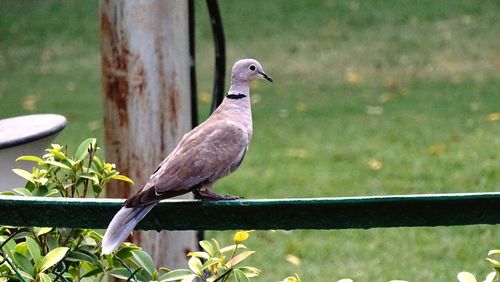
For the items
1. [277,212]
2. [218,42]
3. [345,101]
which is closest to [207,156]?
[277,212]

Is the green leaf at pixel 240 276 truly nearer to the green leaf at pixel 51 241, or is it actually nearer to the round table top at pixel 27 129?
the green leaf at pixel 51 241

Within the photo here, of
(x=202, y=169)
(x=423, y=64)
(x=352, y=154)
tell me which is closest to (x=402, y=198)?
(x=202, y=169)

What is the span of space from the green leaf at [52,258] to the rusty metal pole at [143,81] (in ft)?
5.25

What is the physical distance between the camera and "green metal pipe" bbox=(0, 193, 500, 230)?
208 cm

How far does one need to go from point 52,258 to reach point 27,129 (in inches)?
61.7

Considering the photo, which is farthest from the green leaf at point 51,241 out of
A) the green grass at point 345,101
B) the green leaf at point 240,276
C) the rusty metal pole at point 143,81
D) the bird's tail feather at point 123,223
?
the green grass at point 345,101

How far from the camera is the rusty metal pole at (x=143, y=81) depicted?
13.1ft

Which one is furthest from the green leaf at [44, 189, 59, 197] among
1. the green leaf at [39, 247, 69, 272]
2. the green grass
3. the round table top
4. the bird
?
the green grass

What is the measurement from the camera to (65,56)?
13844 millimetres

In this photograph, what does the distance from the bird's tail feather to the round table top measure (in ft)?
4.86

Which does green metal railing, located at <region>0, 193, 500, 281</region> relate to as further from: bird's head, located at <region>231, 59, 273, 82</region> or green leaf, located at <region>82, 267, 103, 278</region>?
bird's head, located at <region>231, 59, 273, 82</region>

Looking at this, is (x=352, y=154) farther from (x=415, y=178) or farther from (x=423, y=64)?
(x=423, y=64)

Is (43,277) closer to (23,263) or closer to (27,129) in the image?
(23,263)

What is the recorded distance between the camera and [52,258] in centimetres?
247
